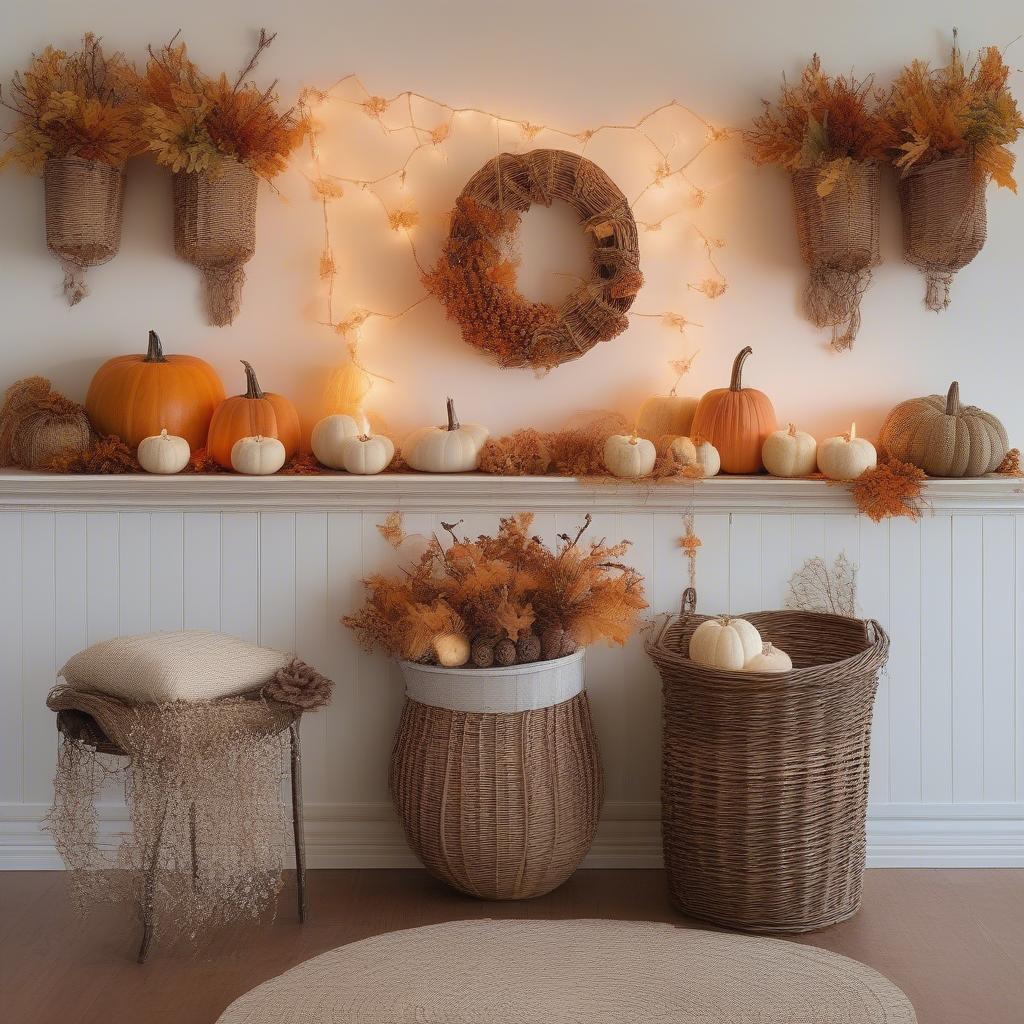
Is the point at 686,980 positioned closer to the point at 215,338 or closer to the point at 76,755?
the point at 76,755

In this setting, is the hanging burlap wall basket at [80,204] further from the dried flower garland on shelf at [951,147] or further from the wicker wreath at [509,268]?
the dried flower garland on shelf at [951,147]

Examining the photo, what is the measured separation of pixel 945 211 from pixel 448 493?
154 cm

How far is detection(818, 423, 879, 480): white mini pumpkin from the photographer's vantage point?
2.91m

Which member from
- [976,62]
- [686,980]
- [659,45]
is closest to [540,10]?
[659,45]

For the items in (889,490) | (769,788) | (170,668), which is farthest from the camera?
(889,490)

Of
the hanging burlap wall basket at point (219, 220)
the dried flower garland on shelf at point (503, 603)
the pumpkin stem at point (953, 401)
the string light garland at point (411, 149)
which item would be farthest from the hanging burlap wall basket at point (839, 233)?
the hanging burlap wall basket at point (219, 220)

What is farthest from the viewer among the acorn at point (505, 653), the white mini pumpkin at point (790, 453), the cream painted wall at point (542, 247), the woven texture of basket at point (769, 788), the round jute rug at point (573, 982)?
the cream painted wall at point (542, 247)

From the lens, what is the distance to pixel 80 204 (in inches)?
117

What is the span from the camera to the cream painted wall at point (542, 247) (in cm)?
312

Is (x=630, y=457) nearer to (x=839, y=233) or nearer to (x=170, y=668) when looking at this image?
(x=839, y=233)

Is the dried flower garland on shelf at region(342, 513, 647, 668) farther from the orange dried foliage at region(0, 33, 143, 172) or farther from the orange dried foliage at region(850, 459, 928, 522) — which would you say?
the orange dried foliage at region(0, 33, 143, 172)

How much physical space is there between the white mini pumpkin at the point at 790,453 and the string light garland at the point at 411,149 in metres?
0.63

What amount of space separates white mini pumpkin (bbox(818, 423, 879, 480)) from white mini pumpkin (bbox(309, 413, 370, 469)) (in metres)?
1.22

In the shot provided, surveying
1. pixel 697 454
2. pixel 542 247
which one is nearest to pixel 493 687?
pixel 697 454
